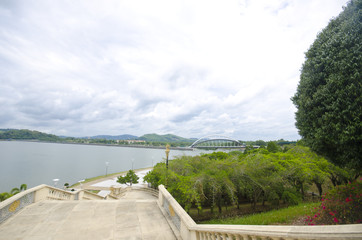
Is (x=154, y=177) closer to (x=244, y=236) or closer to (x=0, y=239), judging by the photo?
(x=0, y=239)

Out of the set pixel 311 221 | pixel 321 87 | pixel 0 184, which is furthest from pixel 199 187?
pixel 0 184

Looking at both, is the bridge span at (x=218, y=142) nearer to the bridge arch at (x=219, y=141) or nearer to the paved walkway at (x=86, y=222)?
the bridge arch at (x=219, y=141)

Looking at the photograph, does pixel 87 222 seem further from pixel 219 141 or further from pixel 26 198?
pixel 219 141

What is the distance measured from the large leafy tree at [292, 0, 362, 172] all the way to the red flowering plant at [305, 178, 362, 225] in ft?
12.8

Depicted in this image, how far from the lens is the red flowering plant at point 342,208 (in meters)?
7.11

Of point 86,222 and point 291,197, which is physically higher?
point 86,222

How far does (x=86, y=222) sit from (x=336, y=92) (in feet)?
26.1

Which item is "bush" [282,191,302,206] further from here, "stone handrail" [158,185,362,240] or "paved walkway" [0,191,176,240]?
"stone handrail" [158,185,362,240]

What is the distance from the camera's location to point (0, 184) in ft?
118

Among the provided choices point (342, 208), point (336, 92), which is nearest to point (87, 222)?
point (336, 92)

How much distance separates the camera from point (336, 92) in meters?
4.36

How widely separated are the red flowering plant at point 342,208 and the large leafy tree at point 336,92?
389cm

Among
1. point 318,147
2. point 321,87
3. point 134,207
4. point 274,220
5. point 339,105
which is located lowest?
point 274,220

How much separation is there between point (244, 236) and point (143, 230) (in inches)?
130
